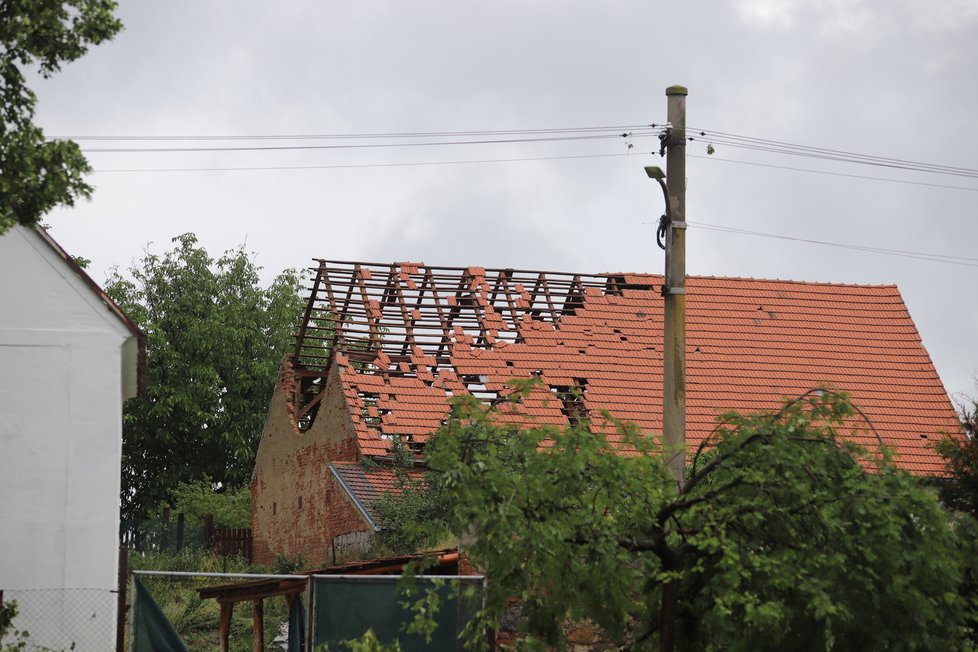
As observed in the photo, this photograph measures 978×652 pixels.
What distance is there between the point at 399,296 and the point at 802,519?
706 inches

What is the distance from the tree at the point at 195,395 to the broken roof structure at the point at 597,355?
1077 centimetres

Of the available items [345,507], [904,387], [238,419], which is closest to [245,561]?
[345,507]

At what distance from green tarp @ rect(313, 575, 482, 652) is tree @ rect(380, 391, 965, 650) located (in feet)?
7.23

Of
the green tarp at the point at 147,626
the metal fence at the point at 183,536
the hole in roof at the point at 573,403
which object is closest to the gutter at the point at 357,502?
the hole in roof at the point at 573,403

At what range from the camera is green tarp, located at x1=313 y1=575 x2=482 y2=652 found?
14.4 metres

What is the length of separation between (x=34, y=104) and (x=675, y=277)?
25.3 feet

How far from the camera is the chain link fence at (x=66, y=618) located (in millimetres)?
14016

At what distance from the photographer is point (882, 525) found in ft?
37.1

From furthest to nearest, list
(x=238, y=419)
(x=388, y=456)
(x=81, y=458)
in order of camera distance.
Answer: (x=238, y=419) → (x=388, y=456) → (x=81, y=458)

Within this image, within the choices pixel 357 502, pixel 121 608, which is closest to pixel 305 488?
pixel 357 502

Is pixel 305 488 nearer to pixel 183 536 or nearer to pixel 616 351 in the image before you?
pixel 616 351

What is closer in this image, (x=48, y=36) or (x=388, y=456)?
(x=48, y=36)

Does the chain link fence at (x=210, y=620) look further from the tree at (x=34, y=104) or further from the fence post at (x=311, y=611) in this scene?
the tree at (x=34, y=104)

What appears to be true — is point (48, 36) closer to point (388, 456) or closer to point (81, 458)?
point (81, 458)
